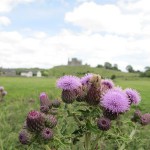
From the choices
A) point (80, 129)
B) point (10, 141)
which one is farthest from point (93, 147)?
point (10, 141)

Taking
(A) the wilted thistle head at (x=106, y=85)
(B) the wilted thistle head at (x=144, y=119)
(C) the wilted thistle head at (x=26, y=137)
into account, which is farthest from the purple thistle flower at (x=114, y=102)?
(B) the wilted thistle head at (x=144, y=119)

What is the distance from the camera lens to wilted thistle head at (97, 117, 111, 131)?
9.31 feet

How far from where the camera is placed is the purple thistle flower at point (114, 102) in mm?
2914

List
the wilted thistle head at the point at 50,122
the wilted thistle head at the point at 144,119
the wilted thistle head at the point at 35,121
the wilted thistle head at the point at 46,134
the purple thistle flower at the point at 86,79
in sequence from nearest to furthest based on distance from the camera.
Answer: the wilted thistle head at the point at 46,134
the wilted thistle head at the point at 35,121
the wilted thistle head at the point at 50,122
the purple thistle flower at the point at 86,79
the wilted thistle head at the point at 144,119

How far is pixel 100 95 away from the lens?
10.1ft

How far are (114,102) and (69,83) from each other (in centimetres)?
49

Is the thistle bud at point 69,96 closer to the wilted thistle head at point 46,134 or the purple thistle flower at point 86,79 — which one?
the purple thistle flower at point 86,79

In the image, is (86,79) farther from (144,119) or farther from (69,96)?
(144,119)

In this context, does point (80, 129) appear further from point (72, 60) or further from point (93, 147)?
point (72, 60)

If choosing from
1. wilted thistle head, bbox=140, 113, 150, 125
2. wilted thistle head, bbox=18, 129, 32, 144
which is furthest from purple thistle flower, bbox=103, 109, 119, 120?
wilted thistle head, bbox=140, 113, 150, 125

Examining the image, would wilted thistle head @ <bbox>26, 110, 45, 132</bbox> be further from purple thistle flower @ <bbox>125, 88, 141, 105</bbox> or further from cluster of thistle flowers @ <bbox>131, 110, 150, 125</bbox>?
cluster of thistle flowers @ <bbox>131, 110, 150, 125</bbox>

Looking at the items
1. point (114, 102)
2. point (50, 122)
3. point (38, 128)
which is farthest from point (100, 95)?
point (38, 128)

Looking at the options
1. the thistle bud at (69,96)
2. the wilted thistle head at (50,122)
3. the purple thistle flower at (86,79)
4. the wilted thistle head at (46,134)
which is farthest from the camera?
the purple thistle flower at (86,79)

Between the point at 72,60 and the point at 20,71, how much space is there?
49.4 ft
